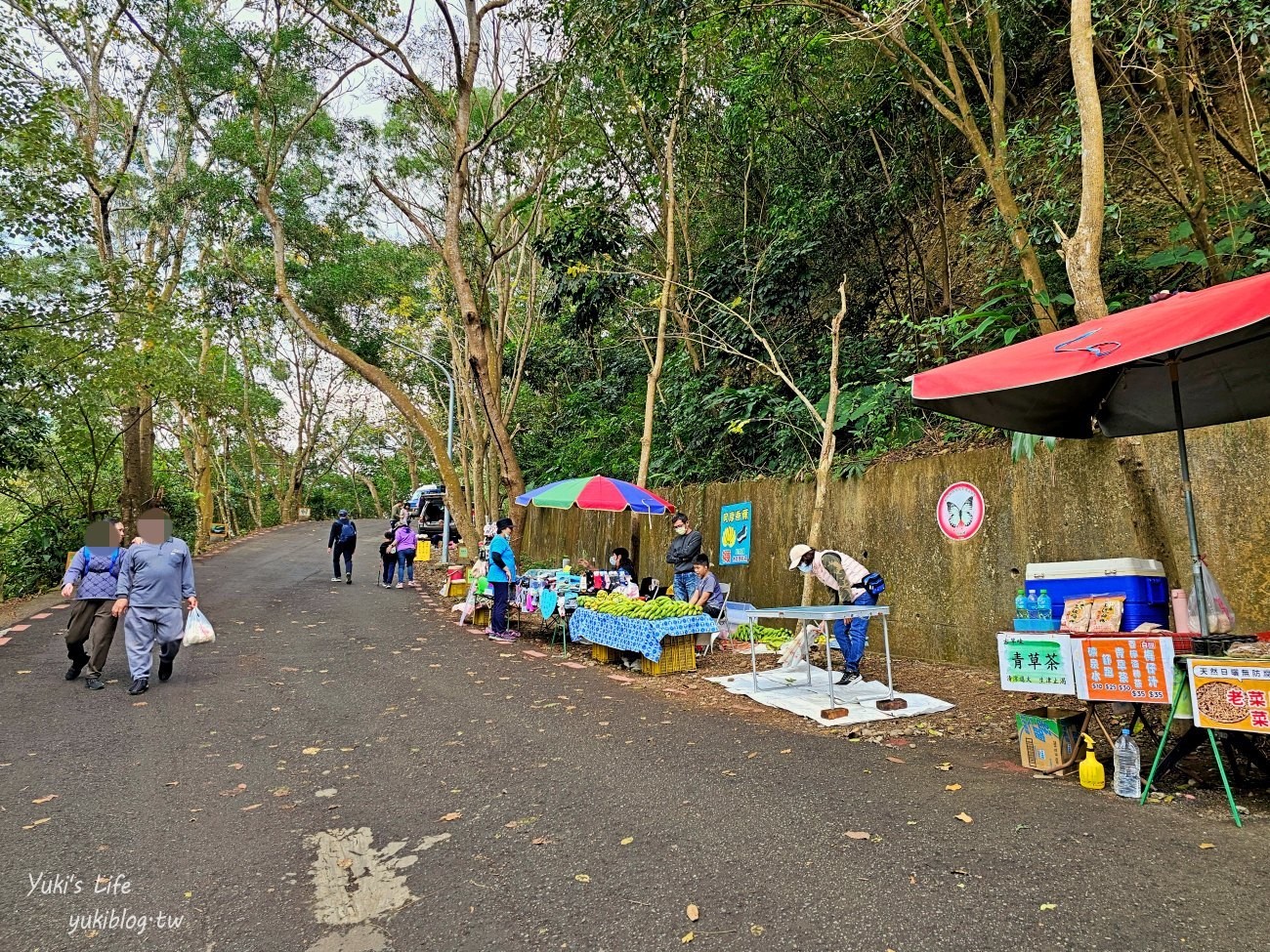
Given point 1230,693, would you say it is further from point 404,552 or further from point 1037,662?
point 404,552

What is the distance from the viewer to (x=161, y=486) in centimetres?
2303

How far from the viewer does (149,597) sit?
7.20 meters

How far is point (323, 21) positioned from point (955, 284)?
1208 centimetres

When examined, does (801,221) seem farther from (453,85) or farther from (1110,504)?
(453,85)

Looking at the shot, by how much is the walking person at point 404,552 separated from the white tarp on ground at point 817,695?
11640 mm

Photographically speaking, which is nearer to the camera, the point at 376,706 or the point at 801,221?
the point at 376,706

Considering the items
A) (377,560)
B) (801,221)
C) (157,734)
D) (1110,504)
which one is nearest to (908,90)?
(801,221)

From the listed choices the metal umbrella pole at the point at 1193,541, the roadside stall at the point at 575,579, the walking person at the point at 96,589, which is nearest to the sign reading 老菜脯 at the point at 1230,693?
the metal umbrella pole at the point at 1193,541

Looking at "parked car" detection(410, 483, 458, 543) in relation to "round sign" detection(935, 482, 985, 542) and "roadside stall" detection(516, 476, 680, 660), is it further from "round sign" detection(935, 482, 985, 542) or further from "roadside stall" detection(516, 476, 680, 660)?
"round sign" detection(935, 482, 985, 542)

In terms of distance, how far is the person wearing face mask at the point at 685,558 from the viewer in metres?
10.3

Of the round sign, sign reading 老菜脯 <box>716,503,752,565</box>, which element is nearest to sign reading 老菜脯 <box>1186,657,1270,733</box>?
the round sign

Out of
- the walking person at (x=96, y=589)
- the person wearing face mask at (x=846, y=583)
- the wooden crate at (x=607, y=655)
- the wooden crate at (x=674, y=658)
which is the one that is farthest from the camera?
the wooden crate at (x=607, y=655)

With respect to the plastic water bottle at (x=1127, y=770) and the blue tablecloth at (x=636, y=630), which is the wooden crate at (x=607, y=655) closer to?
the blue tablecloth at (x=636, y=630)

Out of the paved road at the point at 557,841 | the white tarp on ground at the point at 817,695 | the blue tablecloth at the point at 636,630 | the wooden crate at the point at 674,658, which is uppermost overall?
the blue tablecloth at the point at 636,630
